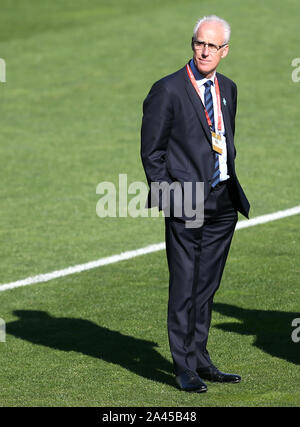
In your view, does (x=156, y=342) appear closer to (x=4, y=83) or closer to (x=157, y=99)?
(x=157, y=99)

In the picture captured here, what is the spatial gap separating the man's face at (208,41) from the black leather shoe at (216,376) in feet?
6.31

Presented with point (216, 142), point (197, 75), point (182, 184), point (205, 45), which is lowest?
point (182, 184)

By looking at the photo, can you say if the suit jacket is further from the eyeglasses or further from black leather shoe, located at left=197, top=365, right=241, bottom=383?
black leather shoe, located at left=197, top=365, right=241, bottom=383

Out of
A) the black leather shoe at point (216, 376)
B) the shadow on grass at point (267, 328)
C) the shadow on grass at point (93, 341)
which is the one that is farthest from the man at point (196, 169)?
the shadow on grass at point (267, 328)

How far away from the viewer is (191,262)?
6590mm

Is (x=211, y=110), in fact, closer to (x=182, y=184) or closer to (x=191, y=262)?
(x=182, y=184)

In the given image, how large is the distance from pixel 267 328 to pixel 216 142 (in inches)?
89.5

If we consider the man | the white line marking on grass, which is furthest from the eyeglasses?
the white line marking on grass

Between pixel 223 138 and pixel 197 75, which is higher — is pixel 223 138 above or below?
below

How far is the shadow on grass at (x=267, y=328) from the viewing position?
754 cm

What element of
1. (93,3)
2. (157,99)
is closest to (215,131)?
(157,99)

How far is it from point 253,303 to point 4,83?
39.4 ft

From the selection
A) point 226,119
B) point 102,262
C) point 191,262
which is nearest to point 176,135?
point 226,119

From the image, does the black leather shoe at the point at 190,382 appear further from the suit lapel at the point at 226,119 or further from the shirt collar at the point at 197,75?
the shirt collar at the point at 197,75
